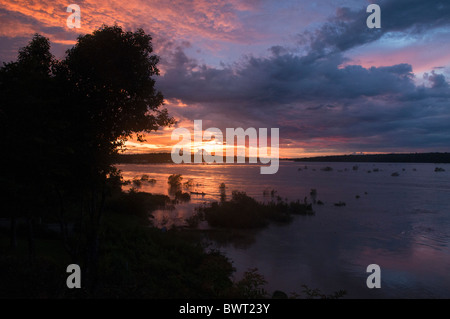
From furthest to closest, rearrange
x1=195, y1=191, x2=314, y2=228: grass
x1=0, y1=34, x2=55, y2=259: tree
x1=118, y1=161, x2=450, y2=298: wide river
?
x1=195, y1=191, x2=314, y2=228: grass, x1=118, y1=161, x2=450, y2=298: wide river, x1=0, y1=34, x2=55, y2=259: tree

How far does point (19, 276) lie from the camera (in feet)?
28.5

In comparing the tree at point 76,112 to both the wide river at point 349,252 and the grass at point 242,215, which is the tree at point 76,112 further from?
the grass at point 242,215

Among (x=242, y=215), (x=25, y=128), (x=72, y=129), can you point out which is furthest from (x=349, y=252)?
(x=25, y=128)

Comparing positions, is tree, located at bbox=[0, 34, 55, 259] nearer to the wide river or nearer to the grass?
the wide river

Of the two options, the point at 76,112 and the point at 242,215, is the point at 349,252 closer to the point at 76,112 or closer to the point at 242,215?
the point at 242,215

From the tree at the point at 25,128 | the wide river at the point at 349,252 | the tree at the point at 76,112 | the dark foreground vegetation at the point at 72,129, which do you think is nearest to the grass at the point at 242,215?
the wide river at the point at 349,252

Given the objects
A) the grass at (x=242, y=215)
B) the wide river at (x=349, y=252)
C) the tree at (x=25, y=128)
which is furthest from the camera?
the grass at (x=242, y=215)

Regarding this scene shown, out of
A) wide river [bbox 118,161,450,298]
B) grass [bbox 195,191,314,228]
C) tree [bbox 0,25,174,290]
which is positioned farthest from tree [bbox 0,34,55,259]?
grass [bbox 195,191,314,228]

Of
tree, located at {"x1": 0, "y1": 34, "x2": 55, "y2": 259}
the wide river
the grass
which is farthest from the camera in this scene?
the grass

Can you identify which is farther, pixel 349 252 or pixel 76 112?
pixel 349 252

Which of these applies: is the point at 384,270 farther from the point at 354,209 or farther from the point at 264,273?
the point at 354,209

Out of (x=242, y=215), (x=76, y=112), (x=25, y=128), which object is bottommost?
(x=242, y=215)
